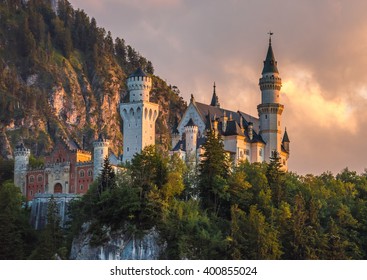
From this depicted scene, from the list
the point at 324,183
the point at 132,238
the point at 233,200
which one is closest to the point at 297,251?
the point at 233,200

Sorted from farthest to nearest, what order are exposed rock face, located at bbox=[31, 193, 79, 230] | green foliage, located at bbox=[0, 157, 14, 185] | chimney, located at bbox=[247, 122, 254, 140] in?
green foliage, located at bbox=[0, 157, 14, 185]
chimney, located at bbox=[247, 122, 254, 140]
exposed rock face, located at bbox=[31, 193, 79, 230]

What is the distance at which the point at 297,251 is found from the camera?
242 ft

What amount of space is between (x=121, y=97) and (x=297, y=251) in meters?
111

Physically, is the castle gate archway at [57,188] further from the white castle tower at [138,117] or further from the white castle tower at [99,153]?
the white castle tower at [138,117]

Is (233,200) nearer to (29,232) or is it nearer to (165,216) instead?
(165,216)

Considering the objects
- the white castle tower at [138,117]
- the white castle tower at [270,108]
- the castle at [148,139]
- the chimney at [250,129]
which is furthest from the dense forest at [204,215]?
A: the white castle tower at [270,108]

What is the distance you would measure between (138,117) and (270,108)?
18.1 meters

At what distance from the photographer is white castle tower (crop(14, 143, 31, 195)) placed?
93275 mm

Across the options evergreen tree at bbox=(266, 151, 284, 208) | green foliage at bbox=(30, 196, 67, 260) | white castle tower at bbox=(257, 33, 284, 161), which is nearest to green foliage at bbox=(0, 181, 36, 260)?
green foliage at bbox=(30, 196, 67, 260)

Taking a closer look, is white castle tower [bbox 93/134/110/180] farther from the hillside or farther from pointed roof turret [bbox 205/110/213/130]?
the hillside

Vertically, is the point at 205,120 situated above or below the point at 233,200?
above

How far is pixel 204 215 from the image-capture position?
244 ft

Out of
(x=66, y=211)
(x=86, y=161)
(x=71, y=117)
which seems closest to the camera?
(x=66, y=211)

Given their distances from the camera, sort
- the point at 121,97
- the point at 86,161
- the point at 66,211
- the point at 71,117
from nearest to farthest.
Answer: the point at 66,211
the point at 86,161
the point at 71,117
the point at 121,97
